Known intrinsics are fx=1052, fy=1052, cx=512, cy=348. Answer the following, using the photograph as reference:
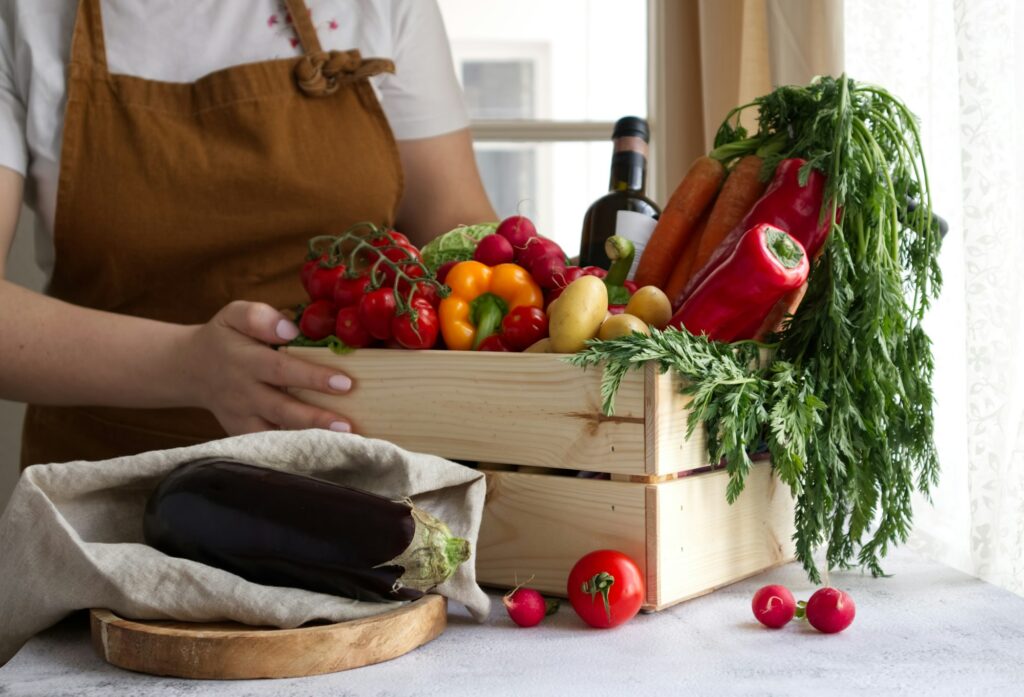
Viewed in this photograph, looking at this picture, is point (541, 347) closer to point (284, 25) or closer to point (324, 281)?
point (324, 281)

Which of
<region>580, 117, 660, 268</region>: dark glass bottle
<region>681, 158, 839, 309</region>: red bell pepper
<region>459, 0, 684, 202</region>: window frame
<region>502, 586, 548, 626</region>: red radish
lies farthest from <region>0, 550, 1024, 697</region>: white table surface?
<region>459, 0, 684, 202</region>: window frame

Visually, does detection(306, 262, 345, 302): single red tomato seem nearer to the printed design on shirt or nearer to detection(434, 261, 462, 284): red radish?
detection(434, 261, 462, 284): red radish

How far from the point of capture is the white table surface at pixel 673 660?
721mm

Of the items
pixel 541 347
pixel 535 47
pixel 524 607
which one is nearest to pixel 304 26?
pixel 541 347

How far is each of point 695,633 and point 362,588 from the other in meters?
0.27

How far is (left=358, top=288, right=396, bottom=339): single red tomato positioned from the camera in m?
1.05

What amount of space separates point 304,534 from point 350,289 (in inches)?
14.7

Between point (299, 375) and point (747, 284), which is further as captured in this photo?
point (299, 375)

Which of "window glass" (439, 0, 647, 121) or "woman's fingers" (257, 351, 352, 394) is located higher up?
"window glass" (439, 0, 647, 121)

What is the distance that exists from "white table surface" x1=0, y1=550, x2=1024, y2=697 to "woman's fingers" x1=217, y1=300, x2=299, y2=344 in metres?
0.36

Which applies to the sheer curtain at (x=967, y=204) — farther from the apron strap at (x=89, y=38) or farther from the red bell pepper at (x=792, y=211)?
the apron strap at (x=89, y=38)

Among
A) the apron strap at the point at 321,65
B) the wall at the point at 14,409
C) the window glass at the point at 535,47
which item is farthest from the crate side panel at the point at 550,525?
the window glass at the point at 535,47

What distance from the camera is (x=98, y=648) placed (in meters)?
0.79

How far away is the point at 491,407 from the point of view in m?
0.98
